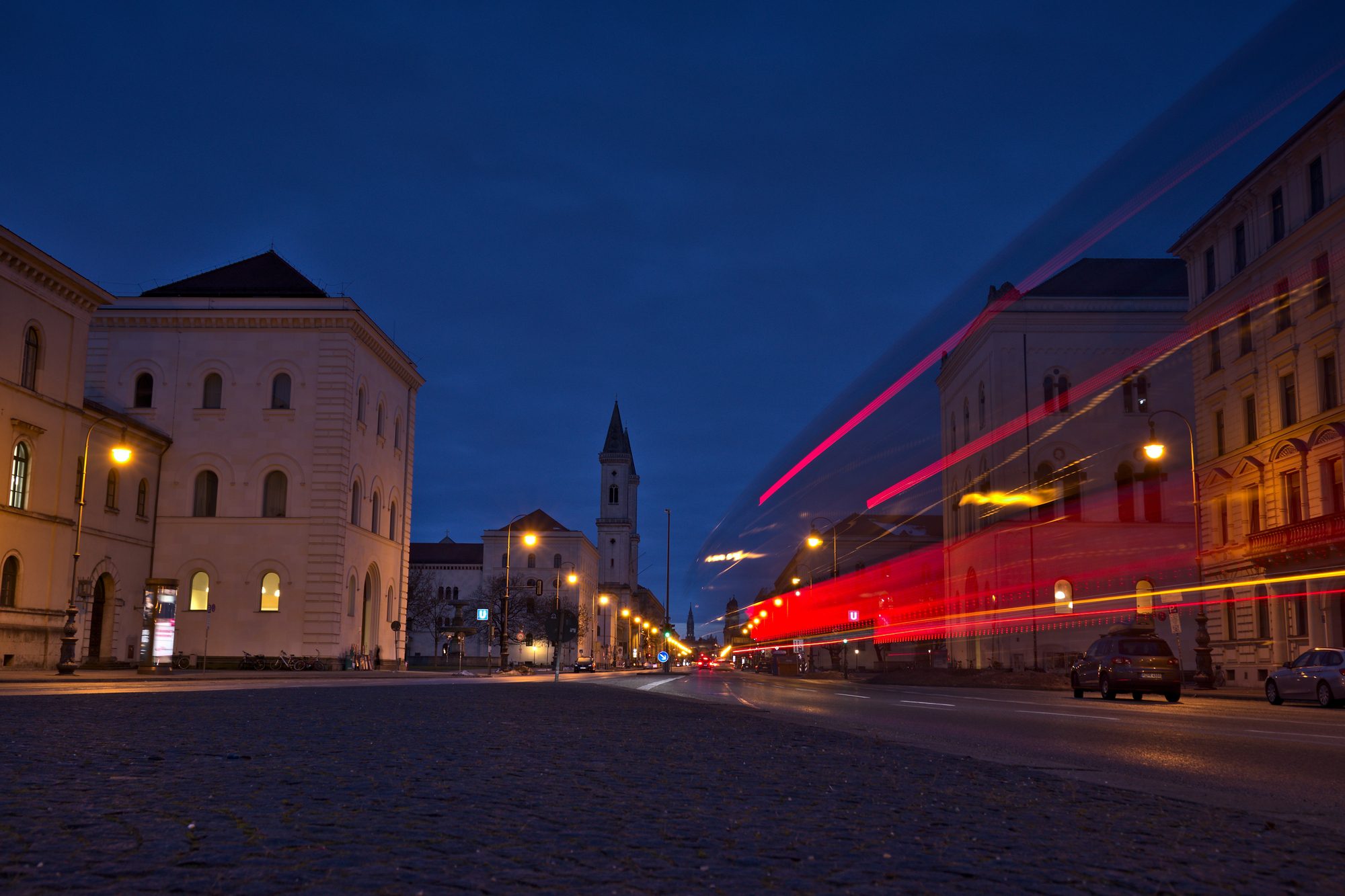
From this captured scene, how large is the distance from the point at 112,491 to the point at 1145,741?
4669 centimetres

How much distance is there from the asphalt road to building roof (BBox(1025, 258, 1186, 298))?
4783cm

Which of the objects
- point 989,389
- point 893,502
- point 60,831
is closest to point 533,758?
point 60,831

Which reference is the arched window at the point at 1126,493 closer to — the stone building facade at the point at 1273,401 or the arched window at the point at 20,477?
the stone building facade at the point at 1273,401

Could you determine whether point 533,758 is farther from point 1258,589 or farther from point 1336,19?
point 1258,589

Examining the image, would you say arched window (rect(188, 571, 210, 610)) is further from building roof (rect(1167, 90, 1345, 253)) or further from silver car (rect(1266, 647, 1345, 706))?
building roof (rect(1167, 90, 1345, 253))

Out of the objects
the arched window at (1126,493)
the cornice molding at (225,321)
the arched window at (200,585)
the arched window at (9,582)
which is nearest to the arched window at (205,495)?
the arched window at (200,585)

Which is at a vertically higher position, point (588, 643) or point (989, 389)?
point (989, 389)

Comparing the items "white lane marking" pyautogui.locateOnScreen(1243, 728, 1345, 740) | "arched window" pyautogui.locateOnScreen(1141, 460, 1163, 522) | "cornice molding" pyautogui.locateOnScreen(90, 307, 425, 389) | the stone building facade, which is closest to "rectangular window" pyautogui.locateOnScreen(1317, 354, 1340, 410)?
the stone building facade

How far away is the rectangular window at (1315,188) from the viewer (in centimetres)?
3825

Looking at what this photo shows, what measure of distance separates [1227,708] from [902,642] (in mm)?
73428

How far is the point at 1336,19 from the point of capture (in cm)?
3130

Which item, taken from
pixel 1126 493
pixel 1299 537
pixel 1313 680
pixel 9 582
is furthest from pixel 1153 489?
pixel 9 582

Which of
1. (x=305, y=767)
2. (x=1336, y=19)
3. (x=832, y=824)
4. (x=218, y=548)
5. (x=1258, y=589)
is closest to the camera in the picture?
(x=832, y=824)

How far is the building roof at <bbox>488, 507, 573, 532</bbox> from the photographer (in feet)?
424
